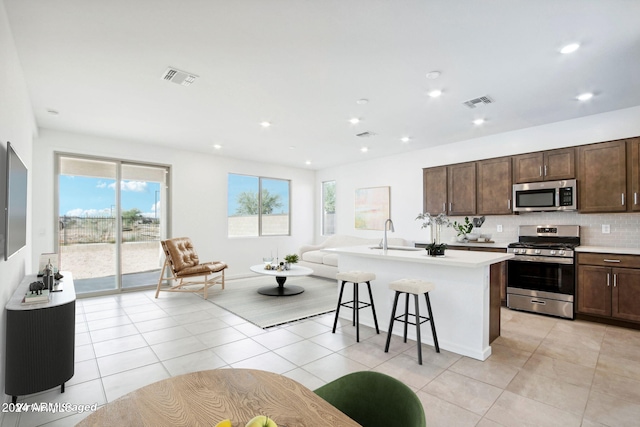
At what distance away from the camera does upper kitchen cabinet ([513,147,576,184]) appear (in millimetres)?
4379

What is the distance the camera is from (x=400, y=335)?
3.53 meters

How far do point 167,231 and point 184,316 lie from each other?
2.42 meters

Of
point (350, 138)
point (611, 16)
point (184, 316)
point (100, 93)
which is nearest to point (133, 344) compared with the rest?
point (184, 316)

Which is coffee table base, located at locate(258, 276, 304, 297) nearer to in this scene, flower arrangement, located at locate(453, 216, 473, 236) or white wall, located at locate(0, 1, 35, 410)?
flower arrangement, located at locate(453, 216, 473, 236)

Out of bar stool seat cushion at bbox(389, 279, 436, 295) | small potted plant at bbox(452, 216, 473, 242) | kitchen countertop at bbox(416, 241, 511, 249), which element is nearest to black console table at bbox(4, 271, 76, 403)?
bar stool seat cushion at bbox(389, 279, 436, 295)

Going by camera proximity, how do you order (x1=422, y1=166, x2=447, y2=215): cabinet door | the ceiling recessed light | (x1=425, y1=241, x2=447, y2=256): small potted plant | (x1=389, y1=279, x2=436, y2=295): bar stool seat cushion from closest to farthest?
the ceiling recessed light < (x1=389, y1=279, x2=436, y2=295): bar stool seat cushion < (x1=425, y1=241, x2=447, y2=256): small potted plant < (x1=422, y1=166, x2=447, y2=215): cabinet door

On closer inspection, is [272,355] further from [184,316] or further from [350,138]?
[350,138]

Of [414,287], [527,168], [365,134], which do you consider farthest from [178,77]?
[527,168]

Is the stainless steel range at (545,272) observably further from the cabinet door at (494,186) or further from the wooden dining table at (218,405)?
the wooden dining table at (218,405)

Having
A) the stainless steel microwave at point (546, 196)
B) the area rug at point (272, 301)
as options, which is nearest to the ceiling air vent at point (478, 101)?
the stainless steel microwave at point (546, 196)

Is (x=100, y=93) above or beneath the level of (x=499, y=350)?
above

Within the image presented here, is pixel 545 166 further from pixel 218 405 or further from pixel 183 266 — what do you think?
pixel 183 266

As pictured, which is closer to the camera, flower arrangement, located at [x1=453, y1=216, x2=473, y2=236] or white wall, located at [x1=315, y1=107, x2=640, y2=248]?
white wall, located at [x1=315, y1=107, x2=640, y2=248]

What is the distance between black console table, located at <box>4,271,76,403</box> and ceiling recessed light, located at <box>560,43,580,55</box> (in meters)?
4.55
